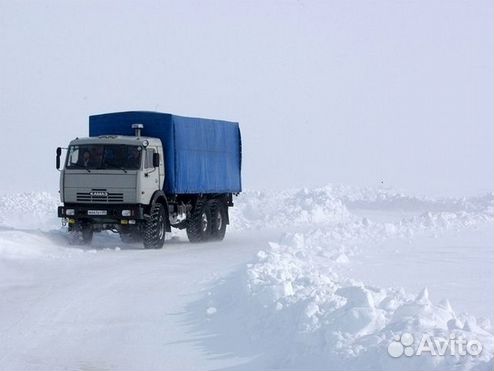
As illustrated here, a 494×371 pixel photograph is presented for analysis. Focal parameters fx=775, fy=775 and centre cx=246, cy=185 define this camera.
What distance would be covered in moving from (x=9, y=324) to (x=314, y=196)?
1202 inches

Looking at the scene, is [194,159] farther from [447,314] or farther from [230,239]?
[447,314]

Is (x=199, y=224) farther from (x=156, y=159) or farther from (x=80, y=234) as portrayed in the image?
(x=156, y=159)

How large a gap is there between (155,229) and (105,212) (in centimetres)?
138

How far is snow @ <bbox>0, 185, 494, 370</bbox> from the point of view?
769cm

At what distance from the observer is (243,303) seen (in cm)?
1003

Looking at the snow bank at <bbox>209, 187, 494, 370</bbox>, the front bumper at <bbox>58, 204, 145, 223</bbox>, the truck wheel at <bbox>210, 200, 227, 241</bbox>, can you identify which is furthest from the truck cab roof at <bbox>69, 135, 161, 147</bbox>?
the snow bank at <bbox>209, 187, 494, 370</bbox>

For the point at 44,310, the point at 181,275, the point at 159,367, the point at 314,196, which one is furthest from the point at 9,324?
the point at 314,196

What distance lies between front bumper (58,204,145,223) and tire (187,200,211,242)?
3327 millimetres

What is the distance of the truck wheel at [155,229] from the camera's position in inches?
768

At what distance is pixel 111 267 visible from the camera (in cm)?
1546

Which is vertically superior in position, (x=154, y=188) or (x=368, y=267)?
(x=154, y=188)

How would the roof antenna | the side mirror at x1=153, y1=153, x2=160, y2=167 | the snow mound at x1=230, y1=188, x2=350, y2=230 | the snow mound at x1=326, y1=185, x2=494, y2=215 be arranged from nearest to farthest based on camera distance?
the side mirror at x1=153, y1=153, x2=160, y2=167 → the roof antenna → the snow mound at x1=230, y1=188, x2=350, y2=230 → the snow mound at x1=326, y1=185, x2=494, y2=215

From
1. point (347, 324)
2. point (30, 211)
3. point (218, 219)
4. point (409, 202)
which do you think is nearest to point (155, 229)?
point (218, 219)

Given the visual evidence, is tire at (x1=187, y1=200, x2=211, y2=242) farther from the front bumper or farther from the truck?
the front bumper
